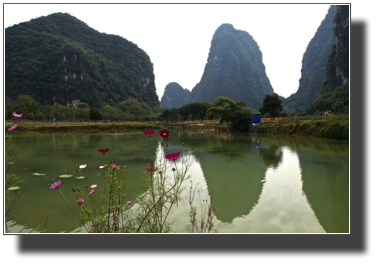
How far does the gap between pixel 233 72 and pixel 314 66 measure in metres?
57.5

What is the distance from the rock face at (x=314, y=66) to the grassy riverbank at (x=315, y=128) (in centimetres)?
9545

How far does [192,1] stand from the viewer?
1.57 metres

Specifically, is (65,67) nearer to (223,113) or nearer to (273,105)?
(223,113)

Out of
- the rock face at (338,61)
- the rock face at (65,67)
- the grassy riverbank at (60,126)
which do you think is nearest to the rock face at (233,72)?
the rock face at (65,67)

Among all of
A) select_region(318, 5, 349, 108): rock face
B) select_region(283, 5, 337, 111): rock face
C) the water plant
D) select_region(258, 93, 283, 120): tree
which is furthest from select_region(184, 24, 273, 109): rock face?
the water plant

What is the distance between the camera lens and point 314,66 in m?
124

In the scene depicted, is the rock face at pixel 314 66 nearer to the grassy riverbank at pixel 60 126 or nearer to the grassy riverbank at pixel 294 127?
the grassy riverbank at pixel 294 127

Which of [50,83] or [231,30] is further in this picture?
[231,30]

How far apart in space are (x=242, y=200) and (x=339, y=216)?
1601 millimetres

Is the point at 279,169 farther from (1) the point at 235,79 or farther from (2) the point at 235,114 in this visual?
(1) the point at 235,79

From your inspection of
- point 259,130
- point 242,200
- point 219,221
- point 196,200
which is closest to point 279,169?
point 242,200

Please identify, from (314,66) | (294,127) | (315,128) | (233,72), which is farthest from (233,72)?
(315,128)

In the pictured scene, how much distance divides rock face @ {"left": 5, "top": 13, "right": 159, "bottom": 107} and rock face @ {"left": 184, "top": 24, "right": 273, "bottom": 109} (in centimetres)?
5380
